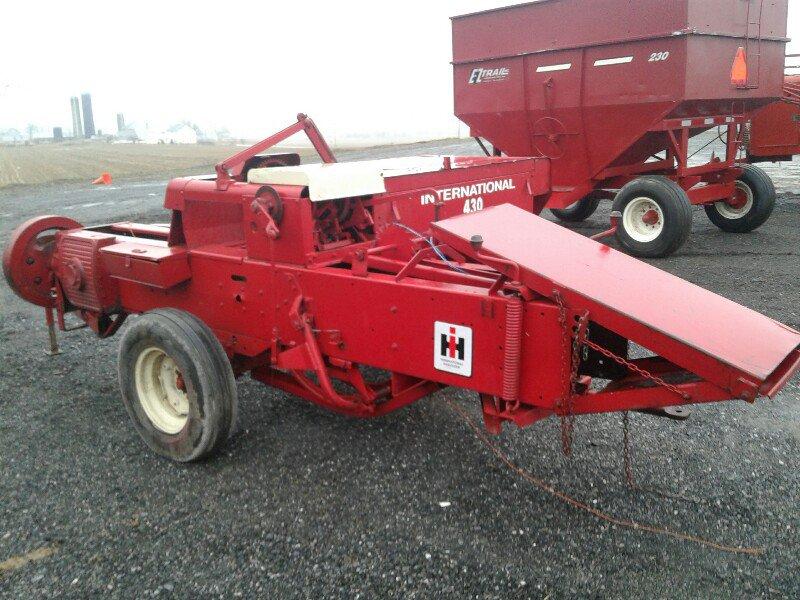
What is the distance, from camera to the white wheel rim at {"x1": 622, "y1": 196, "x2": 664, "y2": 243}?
885 cm

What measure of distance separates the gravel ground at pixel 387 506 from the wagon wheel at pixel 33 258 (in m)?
0.73

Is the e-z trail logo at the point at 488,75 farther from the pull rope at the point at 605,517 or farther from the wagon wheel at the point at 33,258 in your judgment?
the pull rope at the point at 605,517

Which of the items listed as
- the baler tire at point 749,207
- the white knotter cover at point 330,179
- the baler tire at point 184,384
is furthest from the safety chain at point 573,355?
the baler tire at point 749,207

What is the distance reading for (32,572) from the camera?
3.07 meters

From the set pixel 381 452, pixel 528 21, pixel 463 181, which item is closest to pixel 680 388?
pixel 381 452

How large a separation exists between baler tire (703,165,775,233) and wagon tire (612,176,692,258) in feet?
6.10

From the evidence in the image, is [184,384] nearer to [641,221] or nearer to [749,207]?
[641,221]

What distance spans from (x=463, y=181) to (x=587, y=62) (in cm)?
495

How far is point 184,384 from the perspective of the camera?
3.92 metres

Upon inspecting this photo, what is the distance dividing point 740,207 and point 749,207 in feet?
0.59

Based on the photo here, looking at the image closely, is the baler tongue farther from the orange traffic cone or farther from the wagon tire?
the orange traffic cone

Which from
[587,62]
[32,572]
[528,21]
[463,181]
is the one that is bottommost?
[32,572]

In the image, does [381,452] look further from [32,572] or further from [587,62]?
[587,62]

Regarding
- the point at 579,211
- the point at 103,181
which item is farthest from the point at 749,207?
the point at 103,181
